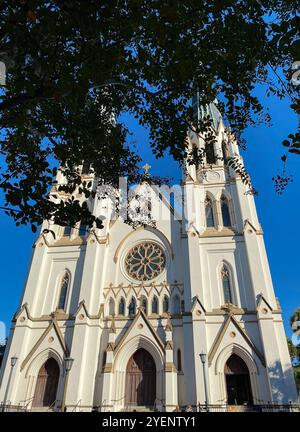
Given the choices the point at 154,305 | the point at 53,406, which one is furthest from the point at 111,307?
the point at 53,406

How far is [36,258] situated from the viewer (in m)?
22.8

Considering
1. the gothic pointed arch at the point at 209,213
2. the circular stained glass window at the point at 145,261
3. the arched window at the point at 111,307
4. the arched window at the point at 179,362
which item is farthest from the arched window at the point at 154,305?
the gothic pointed arch at the point at 209,213

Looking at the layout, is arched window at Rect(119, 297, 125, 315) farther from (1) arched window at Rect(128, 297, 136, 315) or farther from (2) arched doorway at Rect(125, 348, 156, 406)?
(2) arched doorway at Rect(125, 348, 156, 406)

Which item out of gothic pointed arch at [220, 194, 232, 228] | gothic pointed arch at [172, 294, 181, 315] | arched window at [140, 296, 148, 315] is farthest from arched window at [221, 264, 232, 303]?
arched window at [140, 296, 148, 315]

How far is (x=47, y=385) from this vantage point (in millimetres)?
18844

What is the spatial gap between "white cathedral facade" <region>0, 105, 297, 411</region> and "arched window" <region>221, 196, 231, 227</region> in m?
0.08

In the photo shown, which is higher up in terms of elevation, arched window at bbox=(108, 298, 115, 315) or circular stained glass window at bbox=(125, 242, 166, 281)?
circular stained glass window at bbox=(125, 242, 166, 281)

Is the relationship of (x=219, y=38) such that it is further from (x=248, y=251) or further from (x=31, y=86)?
(x=248, y=251)

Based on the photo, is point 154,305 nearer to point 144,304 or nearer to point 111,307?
point 144,304

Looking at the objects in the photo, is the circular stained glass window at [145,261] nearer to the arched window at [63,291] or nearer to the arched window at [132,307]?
the arched window at [132,307]

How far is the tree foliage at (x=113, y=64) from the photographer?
18.7 feet

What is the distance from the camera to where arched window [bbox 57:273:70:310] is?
21.3 metres

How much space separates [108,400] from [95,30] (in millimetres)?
17897
